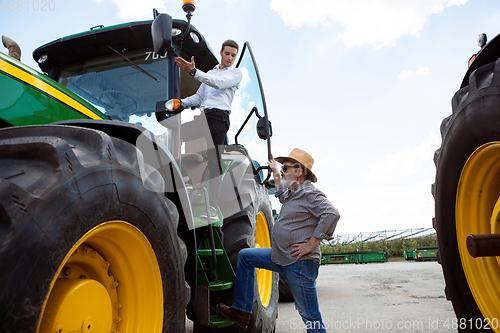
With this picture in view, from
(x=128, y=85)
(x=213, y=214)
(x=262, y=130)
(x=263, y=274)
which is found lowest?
(x=263, y=274)

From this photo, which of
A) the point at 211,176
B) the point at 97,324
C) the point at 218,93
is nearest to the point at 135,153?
the point at 97,324

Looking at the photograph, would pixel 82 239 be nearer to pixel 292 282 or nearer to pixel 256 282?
pixel 292 282

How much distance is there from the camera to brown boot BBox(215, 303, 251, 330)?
8.34ft

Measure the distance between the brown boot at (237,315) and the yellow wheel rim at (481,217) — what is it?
1478mm

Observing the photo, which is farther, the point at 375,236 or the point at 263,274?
the point at 375,236

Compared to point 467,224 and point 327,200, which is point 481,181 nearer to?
point 467,224

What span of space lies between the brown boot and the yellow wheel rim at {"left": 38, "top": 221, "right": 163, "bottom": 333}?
1.00 metres

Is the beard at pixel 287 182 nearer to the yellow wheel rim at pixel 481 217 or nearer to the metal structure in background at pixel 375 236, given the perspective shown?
the yellow wheel rim at pixel 481 217

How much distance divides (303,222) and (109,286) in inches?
54.4

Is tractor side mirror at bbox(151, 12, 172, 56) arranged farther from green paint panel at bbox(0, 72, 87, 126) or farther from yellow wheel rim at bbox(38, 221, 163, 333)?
yellow wheel rim at bbox(38, 221, 163, 333)

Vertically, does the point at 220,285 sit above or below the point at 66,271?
below

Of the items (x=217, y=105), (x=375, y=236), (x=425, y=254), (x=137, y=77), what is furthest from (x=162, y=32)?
(x=375, y=236)

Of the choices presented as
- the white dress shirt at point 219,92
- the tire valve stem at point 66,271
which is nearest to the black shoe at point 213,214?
the white dress shirt at point 219,92

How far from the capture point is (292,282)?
7.95 ft
